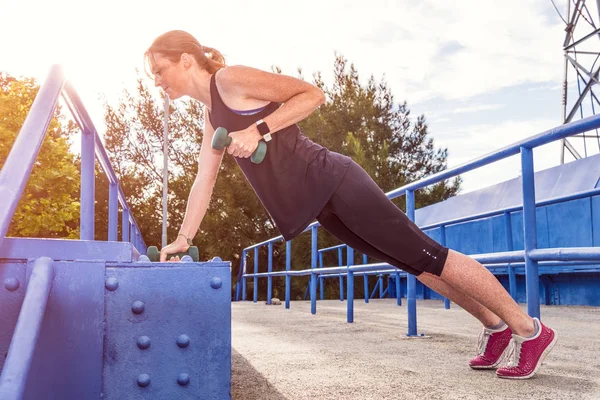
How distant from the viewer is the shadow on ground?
6.63 ft

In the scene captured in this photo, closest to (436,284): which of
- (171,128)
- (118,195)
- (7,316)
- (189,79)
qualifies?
(189,79)

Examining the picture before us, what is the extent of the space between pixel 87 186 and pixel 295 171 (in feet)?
4.05

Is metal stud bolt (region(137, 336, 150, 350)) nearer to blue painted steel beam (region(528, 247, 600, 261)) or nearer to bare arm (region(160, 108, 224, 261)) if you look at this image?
bare arm (region(160, 108, 224, 261))

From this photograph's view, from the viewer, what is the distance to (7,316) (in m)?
1.17

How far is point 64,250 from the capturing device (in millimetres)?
1247

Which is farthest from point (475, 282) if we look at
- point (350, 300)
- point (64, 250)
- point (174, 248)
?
point (350, 300)

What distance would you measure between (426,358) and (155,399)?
182 cm

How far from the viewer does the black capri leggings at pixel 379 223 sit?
1.89 m

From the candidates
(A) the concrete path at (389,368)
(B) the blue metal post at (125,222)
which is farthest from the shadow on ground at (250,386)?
(B) the blue metal post at (125,222)

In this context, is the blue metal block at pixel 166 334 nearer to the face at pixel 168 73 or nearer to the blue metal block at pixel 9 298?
the blue metal block at pixel 9 298

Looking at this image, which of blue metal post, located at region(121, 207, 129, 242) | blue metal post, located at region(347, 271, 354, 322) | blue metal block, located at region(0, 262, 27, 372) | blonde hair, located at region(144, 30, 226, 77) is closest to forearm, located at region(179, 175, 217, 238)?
blonde hair, located at region(144, 30, 226, 77)

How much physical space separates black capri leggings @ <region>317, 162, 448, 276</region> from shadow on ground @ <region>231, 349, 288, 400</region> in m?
0.60

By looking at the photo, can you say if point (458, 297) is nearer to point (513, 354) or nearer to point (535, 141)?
point (513, 354)

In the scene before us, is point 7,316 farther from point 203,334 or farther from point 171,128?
point 171,128
